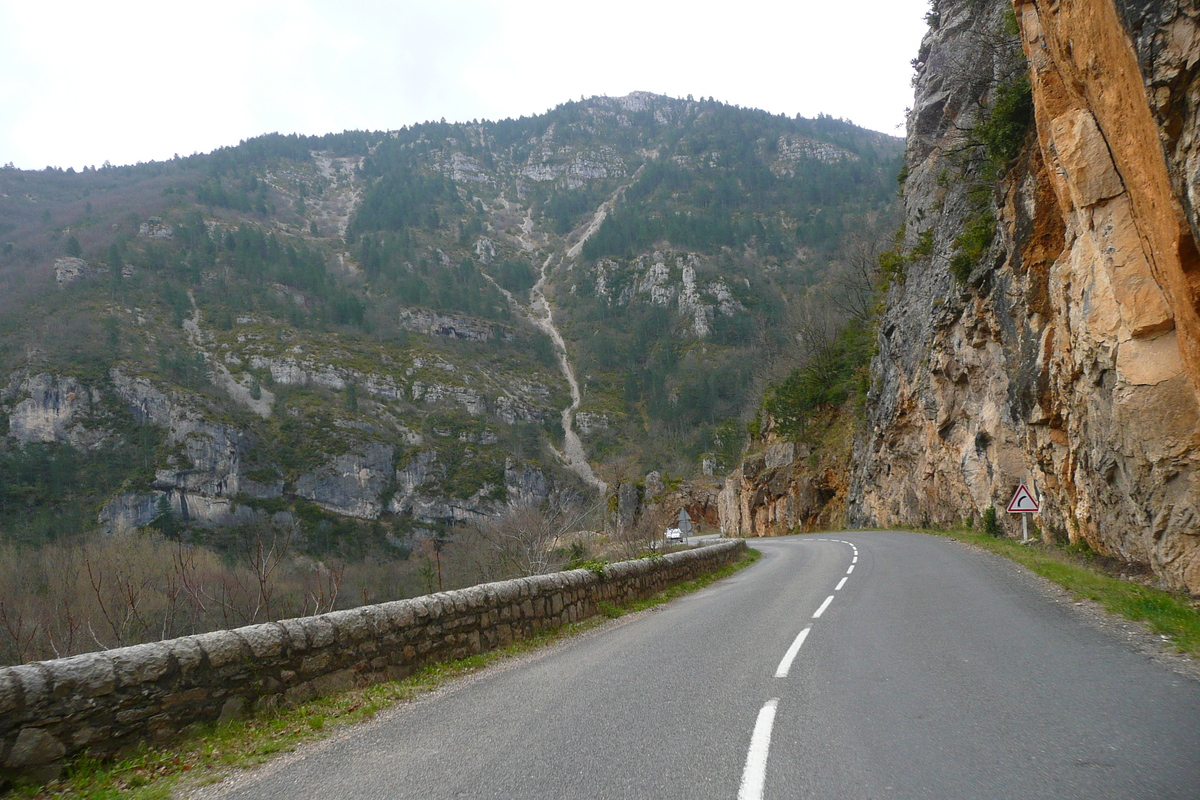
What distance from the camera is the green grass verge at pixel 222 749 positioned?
4141mm

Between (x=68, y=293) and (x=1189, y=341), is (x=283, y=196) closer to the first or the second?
(x=68, y=293)

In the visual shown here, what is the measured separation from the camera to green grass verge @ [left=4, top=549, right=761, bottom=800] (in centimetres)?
414

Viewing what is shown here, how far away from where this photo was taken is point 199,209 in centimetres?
13888

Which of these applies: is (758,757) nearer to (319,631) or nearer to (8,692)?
(319,631)

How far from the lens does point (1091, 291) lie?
36.7 ft

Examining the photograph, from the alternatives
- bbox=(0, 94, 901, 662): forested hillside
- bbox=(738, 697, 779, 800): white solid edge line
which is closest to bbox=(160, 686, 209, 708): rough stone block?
bbox=(738, 697, 779, 800): white solid edge line

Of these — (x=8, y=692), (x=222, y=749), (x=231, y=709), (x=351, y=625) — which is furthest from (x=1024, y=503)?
(x=8, y=692)

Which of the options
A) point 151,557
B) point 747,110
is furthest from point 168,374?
point 747,110

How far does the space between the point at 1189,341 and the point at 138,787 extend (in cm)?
1066

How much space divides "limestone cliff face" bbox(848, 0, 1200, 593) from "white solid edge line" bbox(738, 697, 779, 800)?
6.13 meters

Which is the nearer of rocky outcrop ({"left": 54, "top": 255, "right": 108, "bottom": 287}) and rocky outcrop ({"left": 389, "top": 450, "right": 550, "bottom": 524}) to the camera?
rocky outcrop ({"left": 389, "top": 450, "right": 550, "bottom": 524})

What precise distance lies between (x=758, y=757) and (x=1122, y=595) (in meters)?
8.30

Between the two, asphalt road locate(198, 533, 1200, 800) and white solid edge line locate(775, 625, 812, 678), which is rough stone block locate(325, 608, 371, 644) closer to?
asphalt road locate(198, 533, 1200, 800)

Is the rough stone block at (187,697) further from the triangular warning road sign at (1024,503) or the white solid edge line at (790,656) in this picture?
the triangular warning road sign at (1024,503)
